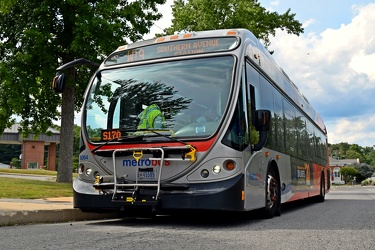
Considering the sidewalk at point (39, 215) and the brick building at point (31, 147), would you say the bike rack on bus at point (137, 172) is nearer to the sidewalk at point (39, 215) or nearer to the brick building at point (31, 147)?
the sidewalk at point (39, 215)

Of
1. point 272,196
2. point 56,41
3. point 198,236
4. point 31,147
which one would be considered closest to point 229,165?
point 198,236

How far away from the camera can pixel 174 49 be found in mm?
8609

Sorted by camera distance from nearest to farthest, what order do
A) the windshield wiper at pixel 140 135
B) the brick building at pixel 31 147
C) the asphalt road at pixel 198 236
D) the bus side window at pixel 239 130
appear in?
the asphalt road at pixel 198 236 < the bus side window at pixel 239 130 < the windshield wiper at pixel 140 135 < the brick building at pixel 31 147

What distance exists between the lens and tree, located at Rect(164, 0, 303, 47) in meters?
30.1

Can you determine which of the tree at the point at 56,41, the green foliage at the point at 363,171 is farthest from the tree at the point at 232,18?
the green foliage at the point at 363,171

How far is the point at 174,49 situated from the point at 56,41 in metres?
13.0

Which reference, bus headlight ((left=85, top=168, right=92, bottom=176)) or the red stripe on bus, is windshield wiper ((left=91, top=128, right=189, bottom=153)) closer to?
the red stripe on bus

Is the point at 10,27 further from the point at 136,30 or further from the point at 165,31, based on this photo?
the point at 165,31

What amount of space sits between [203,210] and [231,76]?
86.5 inches

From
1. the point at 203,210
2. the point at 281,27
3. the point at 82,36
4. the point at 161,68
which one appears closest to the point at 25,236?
the point at 203,210

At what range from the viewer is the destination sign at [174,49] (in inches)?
327

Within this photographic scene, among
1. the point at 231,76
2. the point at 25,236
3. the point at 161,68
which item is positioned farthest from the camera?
the point at 161,68

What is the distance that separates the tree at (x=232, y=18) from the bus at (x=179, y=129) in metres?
21.2

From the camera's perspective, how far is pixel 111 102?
28.3ft
